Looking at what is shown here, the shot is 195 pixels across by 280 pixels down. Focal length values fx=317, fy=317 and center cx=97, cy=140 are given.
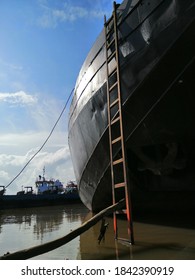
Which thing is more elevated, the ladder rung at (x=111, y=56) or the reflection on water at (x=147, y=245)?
the ladder rung at (x=111, y=56)

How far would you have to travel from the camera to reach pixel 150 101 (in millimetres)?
5836

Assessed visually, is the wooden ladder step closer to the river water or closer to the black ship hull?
the black ship hull

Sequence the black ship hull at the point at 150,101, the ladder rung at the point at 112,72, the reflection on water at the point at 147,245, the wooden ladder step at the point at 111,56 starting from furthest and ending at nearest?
the wooden ladder step at the point at 111,56 < the ladder rung at the point at 112,72 < the black ship hull at the point at 150,101 < the reflection on water at the point at 147,245

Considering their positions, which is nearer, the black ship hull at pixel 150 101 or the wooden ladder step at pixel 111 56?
the black ship hull at pixel 150 101

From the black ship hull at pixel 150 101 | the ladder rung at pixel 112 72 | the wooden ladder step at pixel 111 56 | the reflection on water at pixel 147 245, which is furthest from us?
the wooden ladder step at pixel 111 56

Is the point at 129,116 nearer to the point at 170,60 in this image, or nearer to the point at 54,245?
the point at 170,60

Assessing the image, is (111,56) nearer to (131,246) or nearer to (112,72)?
(112,72)

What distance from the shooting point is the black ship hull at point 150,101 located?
5.32 metres

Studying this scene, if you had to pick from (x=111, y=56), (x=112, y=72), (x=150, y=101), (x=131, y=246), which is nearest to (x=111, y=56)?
(x=111, y=56)

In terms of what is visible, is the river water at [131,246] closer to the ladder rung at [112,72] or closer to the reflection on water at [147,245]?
the reflection on water at [147,245]

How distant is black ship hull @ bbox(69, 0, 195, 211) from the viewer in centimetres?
532

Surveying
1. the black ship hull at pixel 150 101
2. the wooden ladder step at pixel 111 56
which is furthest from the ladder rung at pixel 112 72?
the wooden ladder step at pixel 111 56

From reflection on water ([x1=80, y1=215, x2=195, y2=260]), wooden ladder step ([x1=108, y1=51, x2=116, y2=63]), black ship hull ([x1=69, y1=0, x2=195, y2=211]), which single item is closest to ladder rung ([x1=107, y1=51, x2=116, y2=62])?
wooden ladder step ([x1=108, y1=51, x2=116, y2=63])

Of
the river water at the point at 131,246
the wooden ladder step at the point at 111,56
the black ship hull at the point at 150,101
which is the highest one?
the wooden ladder step at the point at 111,56
